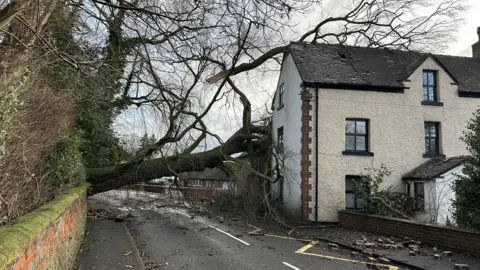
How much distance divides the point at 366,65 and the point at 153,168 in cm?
1191

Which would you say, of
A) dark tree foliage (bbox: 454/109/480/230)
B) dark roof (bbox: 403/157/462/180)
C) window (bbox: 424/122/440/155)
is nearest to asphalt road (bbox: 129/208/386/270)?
dark tree foliage (bbox: 454/109/480/230)

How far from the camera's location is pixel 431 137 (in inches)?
752

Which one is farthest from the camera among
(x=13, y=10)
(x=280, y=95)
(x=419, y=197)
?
(x=280, y=95)

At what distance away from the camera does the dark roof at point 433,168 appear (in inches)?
642

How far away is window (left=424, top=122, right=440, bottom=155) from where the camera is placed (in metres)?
19.0

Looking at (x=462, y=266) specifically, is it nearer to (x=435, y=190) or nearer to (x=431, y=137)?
(x=435, y=190)

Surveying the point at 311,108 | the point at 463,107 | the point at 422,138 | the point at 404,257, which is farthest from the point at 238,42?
the point at 463,107

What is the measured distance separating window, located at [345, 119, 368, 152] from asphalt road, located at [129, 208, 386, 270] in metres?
6.50

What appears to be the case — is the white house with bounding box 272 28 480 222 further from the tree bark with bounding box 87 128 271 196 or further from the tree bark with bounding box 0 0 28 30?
the tree bark with bounding box 0 0 28 30

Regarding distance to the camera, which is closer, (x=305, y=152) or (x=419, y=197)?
(x=419, y=197)

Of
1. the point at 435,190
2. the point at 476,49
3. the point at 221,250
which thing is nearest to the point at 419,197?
the point at 435,190

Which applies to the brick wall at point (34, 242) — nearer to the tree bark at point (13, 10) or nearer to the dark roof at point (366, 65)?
the tree bark at point (13, 10)

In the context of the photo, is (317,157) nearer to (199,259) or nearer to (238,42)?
(238,42)

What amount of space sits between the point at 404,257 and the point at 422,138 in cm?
1002
